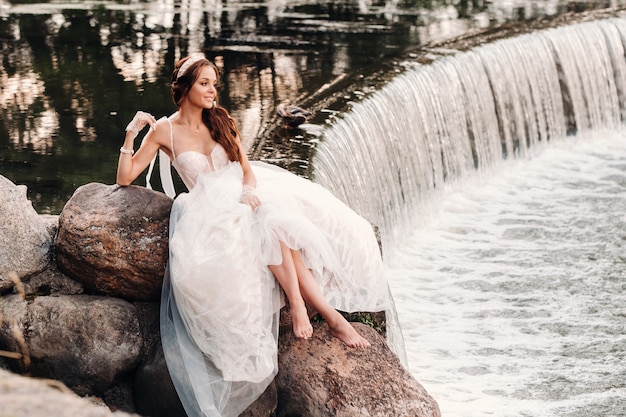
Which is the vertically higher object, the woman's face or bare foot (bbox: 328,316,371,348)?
the woman's face

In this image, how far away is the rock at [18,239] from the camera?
5.07 metres

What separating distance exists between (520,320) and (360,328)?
9.55ft

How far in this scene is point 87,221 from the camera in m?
5.08

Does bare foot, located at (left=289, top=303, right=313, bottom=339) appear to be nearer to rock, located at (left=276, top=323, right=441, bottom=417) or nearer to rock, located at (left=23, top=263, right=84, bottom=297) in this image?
rock, located at (left=276, top=323, right=441, bottom=417)

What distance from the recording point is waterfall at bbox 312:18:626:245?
9.23m

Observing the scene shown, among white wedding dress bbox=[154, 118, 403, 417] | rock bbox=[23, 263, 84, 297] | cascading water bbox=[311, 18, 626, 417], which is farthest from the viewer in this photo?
cascading water bbox=[311, 18, 626, 417]

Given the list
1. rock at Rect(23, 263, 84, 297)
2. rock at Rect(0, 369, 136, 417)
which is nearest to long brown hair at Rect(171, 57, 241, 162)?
rock at Rect(23, 263, 84, 297)

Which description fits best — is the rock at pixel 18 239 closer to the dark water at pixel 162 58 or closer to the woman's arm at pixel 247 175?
the woman's arm at pixel 247 175

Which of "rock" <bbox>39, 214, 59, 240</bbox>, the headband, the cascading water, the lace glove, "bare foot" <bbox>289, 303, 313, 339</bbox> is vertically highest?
the headband

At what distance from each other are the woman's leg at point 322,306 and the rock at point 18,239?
1.25 metres

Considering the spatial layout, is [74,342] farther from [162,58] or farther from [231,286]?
[162,58]

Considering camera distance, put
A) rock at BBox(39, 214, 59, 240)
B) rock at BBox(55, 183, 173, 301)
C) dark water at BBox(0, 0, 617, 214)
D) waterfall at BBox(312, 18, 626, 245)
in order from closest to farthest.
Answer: rock at BBox(55, 183, 173, 301), rock at BBox(39, 214, 59, 240), dark water at BBox(0, 0, 617, 214), waterfall at BBox(312, 18, 626, 245)

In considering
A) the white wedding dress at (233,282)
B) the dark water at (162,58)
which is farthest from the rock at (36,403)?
the dark water at (162,58)

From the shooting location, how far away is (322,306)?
201 inches
